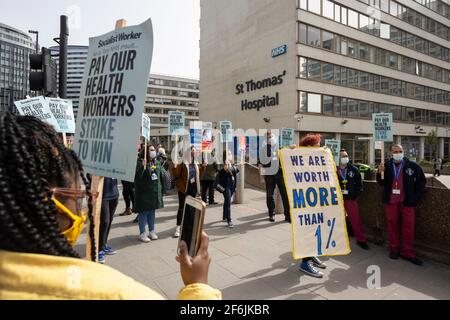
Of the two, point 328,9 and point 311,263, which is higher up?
point 328,9

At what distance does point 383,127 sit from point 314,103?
20576 millimetres

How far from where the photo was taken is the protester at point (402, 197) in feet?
15.7

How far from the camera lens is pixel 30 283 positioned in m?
0.81

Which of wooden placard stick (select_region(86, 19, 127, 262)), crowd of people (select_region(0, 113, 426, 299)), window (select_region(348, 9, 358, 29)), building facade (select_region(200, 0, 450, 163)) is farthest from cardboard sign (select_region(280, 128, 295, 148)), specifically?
→ window (select_region(348, 9, 358, 29))

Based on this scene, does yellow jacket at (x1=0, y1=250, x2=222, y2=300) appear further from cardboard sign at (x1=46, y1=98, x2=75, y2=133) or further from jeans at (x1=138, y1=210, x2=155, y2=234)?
cardboard sign at (x1=46, y1=98, x2=75, y2=133)

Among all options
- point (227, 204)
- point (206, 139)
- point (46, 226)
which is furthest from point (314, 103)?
point (46, 226)

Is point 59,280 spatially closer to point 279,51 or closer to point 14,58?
point 279,51

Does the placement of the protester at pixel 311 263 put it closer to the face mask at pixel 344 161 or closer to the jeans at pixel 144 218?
the face mask at pixel 344 161

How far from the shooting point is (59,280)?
0.84 metres

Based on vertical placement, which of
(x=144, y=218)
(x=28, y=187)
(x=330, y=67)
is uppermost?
(x=330, y=67)

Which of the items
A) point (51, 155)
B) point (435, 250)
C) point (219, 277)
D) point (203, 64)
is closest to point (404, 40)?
point (203, 64)

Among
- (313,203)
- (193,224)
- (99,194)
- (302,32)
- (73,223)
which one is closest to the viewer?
(73,223)

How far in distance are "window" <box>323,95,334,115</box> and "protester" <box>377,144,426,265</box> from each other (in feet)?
75.6
